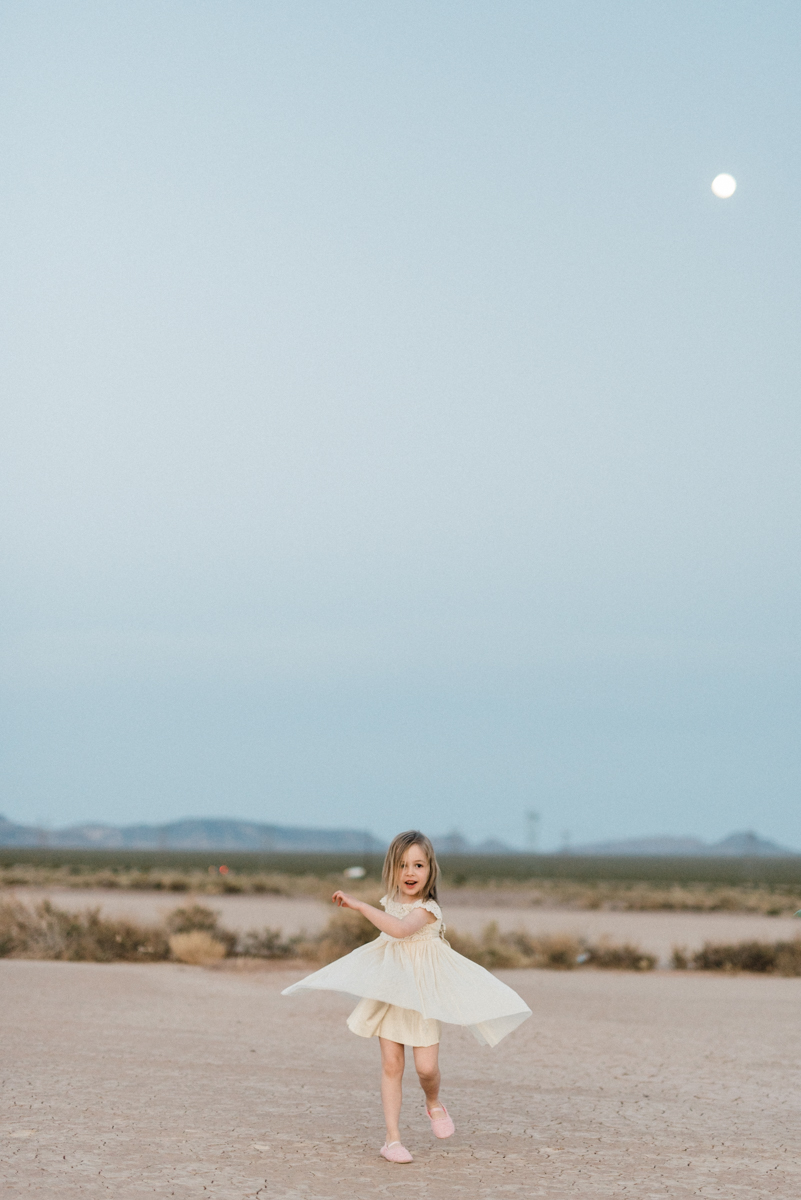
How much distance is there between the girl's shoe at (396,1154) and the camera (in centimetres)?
666

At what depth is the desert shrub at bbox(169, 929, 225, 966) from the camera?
19312 mm

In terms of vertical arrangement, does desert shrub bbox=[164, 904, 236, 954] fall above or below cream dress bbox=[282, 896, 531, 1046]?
below

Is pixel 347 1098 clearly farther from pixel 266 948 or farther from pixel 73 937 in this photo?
pixel 266 948

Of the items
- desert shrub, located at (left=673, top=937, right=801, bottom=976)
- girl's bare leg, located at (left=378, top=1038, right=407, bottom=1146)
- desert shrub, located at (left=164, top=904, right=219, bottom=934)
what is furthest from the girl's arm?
desert shrub, located at (left=673, top=937, right=801, bottom=976)

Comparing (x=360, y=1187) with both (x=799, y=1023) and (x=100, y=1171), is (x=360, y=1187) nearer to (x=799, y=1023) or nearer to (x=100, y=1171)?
(x=100, y=1171)

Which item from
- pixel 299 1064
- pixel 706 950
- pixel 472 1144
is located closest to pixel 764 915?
pixel 706 950

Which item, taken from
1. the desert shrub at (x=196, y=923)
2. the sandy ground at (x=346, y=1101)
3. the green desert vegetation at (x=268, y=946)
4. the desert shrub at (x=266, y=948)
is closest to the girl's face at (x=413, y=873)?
the sandy ground at (x=346, y=1101)

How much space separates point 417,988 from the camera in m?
6.67

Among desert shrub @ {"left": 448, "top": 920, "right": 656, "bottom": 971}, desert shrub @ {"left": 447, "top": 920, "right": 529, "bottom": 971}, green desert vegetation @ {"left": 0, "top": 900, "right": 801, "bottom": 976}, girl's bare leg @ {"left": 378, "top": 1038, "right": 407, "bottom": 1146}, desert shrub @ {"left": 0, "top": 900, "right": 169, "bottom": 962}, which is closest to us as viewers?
girl's bare leg @ {"left": 378, "top": 1038, "right": 407, "bottom": 1146}

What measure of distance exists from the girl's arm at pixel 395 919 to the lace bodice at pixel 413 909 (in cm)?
3

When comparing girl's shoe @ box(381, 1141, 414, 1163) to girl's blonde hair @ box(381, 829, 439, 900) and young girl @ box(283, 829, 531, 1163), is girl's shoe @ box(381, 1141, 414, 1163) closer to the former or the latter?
young girl @ box(283, 829, 531, 1163)

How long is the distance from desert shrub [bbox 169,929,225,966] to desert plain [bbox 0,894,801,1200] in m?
3.02

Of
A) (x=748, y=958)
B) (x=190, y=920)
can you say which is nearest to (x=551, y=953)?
(x=748, y=958)

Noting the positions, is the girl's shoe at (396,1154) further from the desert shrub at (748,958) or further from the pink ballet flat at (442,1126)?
the desert shrub at (748,958)
